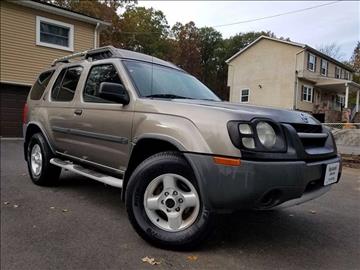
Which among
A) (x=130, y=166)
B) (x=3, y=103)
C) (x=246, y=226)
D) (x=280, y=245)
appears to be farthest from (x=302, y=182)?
(x=3, y=103)

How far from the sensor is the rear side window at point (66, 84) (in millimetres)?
5377

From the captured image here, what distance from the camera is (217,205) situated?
10.3 ft

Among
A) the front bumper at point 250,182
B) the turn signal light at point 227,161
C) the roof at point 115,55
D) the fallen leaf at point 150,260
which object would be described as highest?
the roof at point 115,55

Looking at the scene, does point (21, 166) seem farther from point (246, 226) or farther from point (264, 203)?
point (264, 203)

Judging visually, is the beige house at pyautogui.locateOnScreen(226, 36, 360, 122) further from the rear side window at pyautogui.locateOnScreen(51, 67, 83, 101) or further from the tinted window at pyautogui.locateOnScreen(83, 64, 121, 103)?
the tinted window at pyautogui.locateOnScreen(83, 64, 121, 103)

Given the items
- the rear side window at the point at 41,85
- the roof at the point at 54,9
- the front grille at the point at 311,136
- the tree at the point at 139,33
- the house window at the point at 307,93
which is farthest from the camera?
the tree at the point at 139,33

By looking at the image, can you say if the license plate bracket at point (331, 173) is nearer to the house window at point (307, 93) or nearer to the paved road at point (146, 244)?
the paved road at point (146, 244)

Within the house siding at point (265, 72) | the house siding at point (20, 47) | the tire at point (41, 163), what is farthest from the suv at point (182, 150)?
the house siding at point (20, 47)

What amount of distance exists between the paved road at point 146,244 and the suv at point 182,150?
0.30 m

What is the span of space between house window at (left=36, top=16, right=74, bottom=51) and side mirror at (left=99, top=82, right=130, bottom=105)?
13641mm

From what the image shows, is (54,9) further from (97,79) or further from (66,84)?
(97,79)

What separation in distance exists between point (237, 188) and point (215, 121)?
22.6 inches

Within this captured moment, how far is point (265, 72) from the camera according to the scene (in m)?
18.4

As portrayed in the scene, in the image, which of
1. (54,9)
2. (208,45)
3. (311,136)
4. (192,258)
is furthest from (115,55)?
(54,9)
